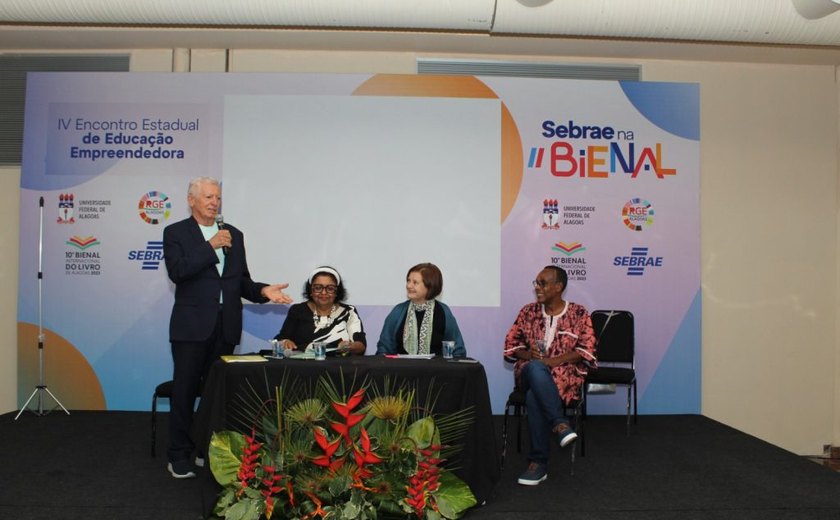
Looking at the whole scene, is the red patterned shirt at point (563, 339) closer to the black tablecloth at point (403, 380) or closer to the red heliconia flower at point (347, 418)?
the black tablecloth at point (403, 380)

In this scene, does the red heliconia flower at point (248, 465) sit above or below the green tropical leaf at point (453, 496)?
above

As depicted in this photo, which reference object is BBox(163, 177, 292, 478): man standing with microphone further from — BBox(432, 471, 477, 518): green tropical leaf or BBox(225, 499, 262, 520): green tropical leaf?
BBox(432, 471, 477, 518): green tropical leaf

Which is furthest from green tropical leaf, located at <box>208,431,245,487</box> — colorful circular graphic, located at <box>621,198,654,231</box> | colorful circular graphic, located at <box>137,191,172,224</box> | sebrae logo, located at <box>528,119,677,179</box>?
colorful circular graphic, located at <box>621,198,654,231</box>

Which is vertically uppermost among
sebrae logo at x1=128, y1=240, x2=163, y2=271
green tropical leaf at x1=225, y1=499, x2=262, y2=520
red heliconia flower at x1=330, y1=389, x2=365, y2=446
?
sebrae logo at x1=128, y1=240, x2=163, y2=271

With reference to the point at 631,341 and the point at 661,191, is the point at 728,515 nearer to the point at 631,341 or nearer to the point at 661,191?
the point at 631,341

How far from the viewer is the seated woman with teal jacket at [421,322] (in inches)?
163

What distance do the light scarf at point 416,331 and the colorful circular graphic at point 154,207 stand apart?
256 cm

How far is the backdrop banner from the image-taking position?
5781mm

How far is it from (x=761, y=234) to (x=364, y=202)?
314cm

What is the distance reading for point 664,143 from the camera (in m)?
5.90

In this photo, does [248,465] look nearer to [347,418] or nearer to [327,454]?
[327,454]

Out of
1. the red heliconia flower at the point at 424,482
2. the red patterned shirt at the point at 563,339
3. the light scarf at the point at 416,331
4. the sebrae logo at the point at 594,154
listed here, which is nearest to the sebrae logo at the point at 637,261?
the sebrae logo at the point at 594,154

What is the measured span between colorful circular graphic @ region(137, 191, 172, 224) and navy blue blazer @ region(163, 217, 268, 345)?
79.5 inches

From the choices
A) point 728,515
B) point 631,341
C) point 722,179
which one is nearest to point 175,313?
point 728,515
